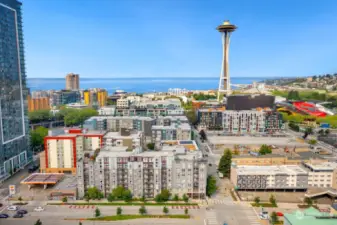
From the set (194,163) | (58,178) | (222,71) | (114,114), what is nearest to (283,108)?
(222,71)

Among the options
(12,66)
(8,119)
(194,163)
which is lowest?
(194,163)

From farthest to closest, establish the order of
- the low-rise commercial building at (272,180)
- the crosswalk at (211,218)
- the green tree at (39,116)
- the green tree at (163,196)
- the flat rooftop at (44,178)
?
the green tree at (39,116)
the flat rooftop at (44,178)
the low-rise commercial building at (272,180)
the green tree at (163,196)
the crosswalk at (211,218)

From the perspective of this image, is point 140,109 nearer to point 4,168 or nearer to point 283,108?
point 4,168

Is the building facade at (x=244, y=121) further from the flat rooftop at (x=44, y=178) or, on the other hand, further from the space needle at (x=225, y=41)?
the flat rooftop at (x=44, y=178)

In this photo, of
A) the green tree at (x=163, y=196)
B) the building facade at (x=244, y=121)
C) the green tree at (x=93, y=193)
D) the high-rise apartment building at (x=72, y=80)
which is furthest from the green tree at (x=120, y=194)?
the high-rise apartment building at (x=72, y=80)

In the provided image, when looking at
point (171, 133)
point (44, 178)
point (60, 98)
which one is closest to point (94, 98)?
point (60, 98)
